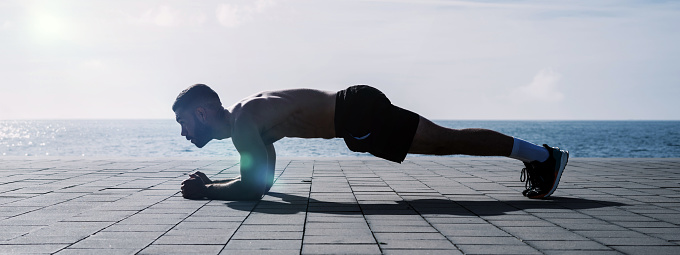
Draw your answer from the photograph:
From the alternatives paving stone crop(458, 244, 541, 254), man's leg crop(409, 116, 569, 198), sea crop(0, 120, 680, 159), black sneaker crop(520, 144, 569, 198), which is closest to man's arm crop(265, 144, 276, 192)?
man's leg crop(409, 116, 569, 198)

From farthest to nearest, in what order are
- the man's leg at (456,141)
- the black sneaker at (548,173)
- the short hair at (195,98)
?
the black sneaker at (548,173), the short hair at (195,98), the man's leg at (456,141)

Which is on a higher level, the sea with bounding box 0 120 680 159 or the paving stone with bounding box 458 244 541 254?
the paving stone with bounding box 458 244 541 254

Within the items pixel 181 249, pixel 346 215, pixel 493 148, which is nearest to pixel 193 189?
pixel 346 215

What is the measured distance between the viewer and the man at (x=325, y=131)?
4.04 meters

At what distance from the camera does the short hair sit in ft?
13.8

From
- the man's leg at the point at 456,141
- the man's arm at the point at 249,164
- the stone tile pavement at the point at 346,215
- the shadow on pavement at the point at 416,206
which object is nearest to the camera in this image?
the stone tile pavement at the point at 346,215

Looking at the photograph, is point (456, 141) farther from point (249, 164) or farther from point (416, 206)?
point (249, 164)

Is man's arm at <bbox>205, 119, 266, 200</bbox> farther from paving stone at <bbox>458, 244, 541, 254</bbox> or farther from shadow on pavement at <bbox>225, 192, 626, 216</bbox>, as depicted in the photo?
paving stone at <bbox>458, 244, 541, 254</bbox>

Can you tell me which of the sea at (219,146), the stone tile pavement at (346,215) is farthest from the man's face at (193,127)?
the sea at (219,146)

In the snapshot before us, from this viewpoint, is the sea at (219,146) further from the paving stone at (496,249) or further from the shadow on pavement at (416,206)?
the paving stone at (496,249)

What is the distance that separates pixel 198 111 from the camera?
4.20 meters

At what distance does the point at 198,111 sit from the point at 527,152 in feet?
7.72

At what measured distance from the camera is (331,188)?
504cm

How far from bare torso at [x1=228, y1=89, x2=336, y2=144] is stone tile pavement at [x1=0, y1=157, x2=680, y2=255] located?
0.50m
